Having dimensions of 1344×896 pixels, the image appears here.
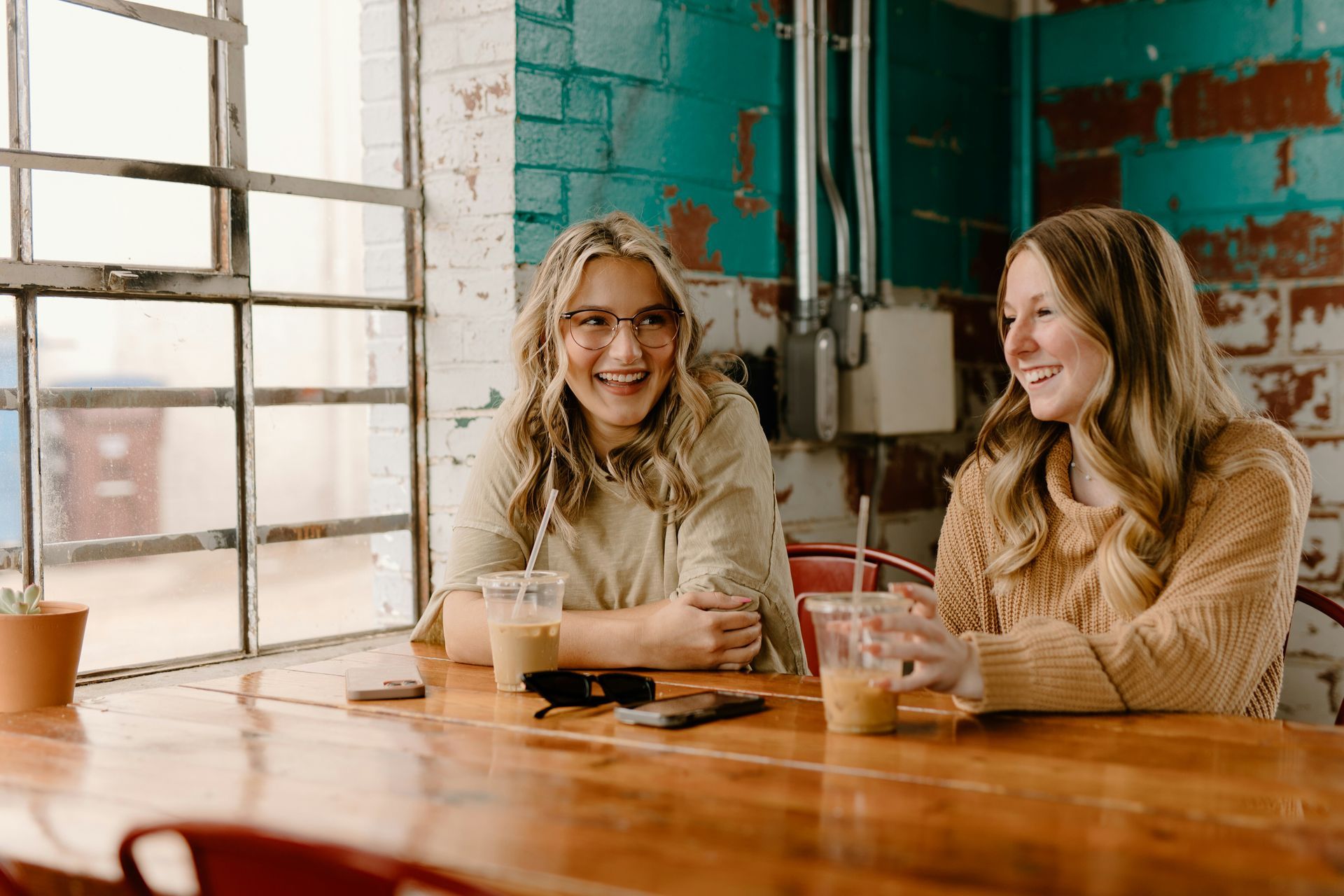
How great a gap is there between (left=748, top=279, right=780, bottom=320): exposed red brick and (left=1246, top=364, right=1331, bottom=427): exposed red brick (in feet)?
3.79

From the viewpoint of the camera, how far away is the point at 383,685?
1.66 m

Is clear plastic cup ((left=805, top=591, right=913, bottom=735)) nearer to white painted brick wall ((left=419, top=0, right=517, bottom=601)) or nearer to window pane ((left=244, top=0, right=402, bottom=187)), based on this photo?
white painted brick wall ((left=419, top=0, right=517, bottom=601))

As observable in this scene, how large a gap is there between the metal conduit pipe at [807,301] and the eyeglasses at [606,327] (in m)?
0.86

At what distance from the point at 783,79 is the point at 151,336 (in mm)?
1515

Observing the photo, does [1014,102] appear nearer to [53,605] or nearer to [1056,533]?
[1056,533]

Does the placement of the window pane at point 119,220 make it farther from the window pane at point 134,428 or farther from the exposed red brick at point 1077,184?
the exposed red brick at point 1077,184

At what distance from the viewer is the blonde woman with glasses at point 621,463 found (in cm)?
198

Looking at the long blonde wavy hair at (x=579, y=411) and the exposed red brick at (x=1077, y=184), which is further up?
the exposed red brick at (x=1077, y=184)

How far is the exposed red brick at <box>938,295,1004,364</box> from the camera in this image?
346cm

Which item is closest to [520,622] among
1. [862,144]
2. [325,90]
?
[325,90]

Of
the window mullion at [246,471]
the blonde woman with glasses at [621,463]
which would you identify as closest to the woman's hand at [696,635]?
the blonde woman with glasses at [621,463]

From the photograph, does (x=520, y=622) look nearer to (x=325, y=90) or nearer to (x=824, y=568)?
(x=824, y=568)

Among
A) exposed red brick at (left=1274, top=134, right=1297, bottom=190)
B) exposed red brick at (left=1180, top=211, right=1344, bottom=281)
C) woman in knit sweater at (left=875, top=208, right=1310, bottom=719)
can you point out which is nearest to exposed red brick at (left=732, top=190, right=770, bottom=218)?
woman in knit sweater at (left=875, top=208, right=1310, bottom=719)

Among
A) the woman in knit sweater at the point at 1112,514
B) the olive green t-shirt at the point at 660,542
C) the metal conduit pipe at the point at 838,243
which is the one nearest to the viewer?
the woman in knit sweater at the point at 1112,514
